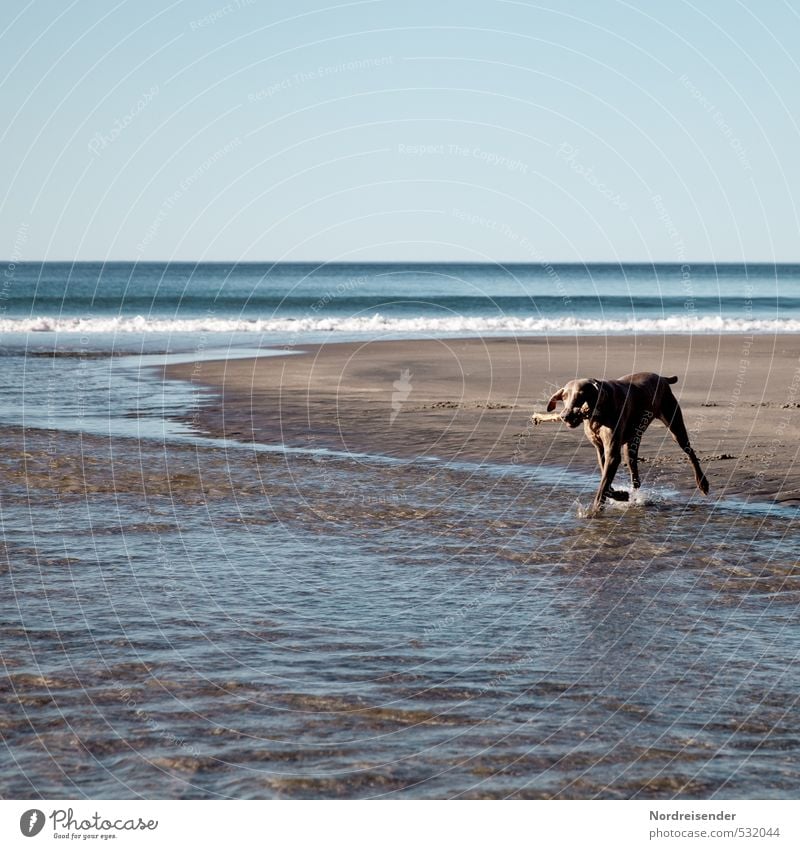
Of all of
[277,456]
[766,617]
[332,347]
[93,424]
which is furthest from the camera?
[332,347]

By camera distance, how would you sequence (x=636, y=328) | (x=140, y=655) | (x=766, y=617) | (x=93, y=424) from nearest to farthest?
(x=140, y=655) → (x=766, y=617) → (x=93, y=424) → (x=636, y=328)

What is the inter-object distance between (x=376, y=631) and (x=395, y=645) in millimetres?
345

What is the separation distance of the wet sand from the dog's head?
254 centimetres

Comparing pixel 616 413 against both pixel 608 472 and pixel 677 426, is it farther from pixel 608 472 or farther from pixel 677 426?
pixel 677 426

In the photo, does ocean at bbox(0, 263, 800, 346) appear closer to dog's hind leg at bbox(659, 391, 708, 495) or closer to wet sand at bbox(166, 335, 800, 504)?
wet sand at bbox(166, 335, 800, 504)

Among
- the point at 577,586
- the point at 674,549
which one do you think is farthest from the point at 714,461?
the point at 577,586

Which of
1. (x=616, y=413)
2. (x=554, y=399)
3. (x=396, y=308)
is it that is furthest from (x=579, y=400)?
(x=396, y=308)

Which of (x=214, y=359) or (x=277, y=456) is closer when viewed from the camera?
(x=277, y=456)

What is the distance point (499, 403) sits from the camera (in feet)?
73.6

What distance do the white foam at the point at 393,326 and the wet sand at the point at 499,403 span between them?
38.8 ft

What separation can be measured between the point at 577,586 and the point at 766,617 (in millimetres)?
1583

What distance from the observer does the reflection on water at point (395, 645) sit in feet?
21.0

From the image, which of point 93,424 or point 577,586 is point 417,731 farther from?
point 93,424

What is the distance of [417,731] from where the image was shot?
687 centimetres
